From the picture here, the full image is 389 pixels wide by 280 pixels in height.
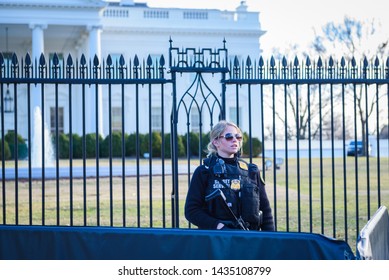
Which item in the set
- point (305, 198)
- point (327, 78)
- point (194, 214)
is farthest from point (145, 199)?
point (194, 214)

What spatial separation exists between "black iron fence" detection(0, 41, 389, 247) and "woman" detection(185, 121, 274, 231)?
1.28 metres

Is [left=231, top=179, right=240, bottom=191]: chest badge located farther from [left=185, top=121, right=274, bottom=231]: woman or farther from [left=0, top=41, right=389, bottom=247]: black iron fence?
[left=0, top=41, right=389, bottom=247]: black iron fence

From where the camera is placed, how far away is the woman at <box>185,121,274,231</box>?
4.31 m

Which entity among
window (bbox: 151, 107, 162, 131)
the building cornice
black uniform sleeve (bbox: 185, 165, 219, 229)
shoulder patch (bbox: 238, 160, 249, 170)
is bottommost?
black uniform sleeve (bbox: 185, 165, 219, 229)

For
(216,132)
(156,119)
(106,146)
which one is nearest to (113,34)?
(156,119)

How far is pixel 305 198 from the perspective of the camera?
13570 millimetres

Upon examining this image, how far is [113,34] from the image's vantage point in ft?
126

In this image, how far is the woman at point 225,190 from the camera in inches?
170

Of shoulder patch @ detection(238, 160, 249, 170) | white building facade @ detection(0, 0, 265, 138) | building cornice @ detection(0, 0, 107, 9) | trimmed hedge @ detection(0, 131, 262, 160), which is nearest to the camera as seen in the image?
shoulder patch @ detection(238, 160, 249, 170)

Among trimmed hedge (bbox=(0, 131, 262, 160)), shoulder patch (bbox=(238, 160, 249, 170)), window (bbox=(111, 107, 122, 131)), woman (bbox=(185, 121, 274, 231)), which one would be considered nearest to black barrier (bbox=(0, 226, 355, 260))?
woman (bbox=(185, 121, 274, 231))

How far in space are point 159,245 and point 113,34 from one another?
36.0 meters

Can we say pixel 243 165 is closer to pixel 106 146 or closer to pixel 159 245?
pixel 159 245
